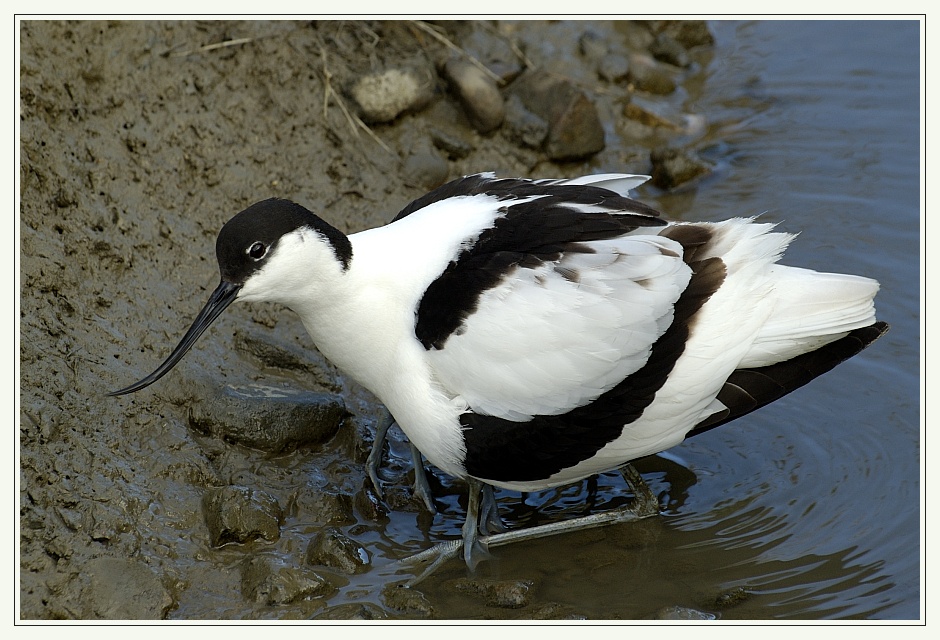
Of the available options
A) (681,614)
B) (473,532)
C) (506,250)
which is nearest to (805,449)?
(681,614)

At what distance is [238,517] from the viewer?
4469mm

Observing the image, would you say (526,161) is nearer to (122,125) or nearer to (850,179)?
(850,179)

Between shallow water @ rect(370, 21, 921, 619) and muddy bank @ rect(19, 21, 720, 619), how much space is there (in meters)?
0.24

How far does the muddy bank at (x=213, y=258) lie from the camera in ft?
14.1

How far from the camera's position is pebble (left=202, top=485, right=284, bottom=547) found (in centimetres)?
446

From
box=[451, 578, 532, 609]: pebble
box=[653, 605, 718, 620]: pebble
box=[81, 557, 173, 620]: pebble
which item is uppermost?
box=[81, 557, 173, 620]: pebble

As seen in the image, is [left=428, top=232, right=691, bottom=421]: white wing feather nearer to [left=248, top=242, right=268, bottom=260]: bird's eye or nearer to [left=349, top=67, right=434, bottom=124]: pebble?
[left=248, top=242, right=268, bottom=260]: bird's eye

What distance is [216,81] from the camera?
21.0 feet

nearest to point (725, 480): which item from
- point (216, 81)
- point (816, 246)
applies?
point (816, 246)

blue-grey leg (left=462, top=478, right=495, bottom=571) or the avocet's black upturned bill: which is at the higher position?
the avocet's black upturned bill

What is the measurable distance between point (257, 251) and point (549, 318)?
1.28 meters

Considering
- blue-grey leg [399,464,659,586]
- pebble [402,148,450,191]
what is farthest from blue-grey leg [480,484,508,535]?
pebble [402,148,450,191]

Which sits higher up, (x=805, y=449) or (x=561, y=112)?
(x=561, y=112)

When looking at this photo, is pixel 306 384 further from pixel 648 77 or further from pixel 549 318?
pixel 648 77
